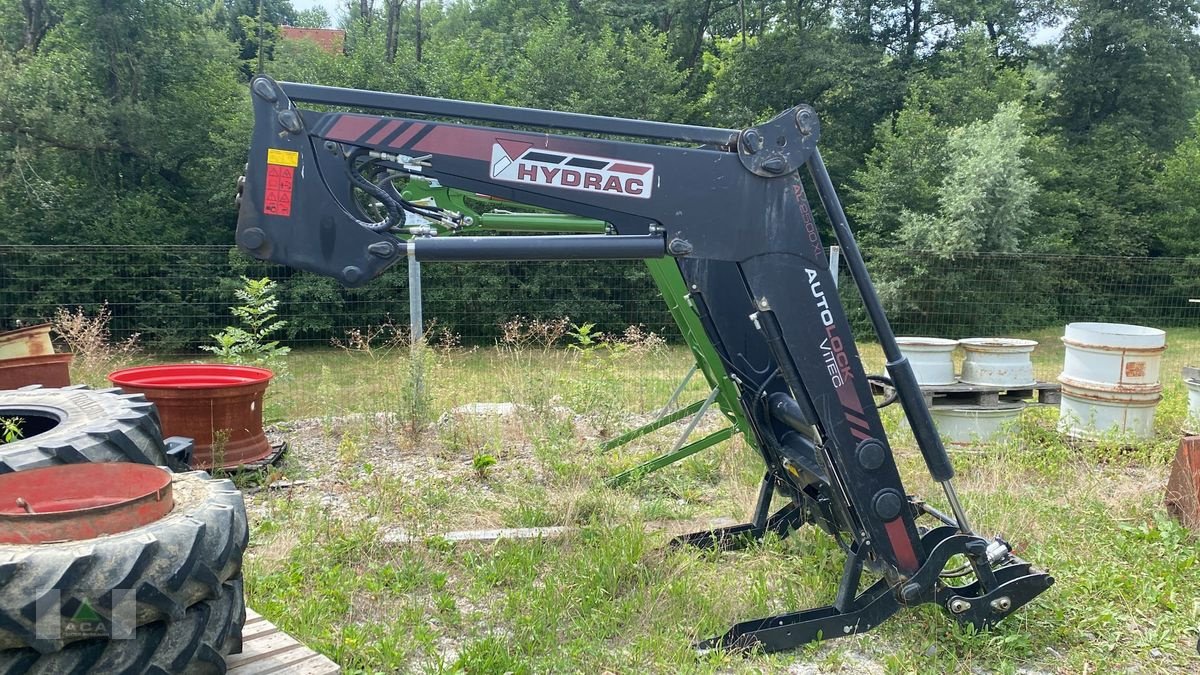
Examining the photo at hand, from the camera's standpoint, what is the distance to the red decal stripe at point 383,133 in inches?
114

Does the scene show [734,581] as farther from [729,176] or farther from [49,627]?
[49,627]

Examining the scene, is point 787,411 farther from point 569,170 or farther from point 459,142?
point 459,142

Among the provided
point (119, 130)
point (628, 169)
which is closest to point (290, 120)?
point (628, 169)

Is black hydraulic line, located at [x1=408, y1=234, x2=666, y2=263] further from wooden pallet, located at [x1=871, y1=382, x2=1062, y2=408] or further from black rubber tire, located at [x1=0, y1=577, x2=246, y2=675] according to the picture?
wooden pallet, located at [x1=871, y1=382, x2=1062, y2=408]

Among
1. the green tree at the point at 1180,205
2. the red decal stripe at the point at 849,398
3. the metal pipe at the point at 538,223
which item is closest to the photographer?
the red decal stripe at the point at 849,398

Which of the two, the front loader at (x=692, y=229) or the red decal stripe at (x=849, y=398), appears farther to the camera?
the red decal stripe at (x=849, y=398)

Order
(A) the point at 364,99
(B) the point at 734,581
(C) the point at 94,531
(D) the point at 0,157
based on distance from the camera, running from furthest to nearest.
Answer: (D) the point at 0,157, (B) the point at 734,581, (A) the point at 364,99, (C) the point at 94,531

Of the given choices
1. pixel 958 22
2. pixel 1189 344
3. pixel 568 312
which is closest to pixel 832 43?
pixel 958 22

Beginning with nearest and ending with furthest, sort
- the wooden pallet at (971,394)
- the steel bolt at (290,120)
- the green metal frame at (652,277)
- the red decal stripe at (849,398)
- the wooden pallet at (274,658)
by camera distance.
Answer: the wooden pallet at (274,658) → the steel bolt at (290,120) → the green metal frame at (652,277) → the red decal stripe at (849,398) → the wooden pallet at (971,394)

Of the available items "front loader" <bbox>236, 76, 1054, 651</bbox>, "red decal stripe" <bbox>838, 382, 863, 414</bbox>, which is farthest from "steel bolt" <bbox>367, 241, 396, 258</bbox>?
"red decal stripe" <bbox>838, 382, 863, 414</bbox>

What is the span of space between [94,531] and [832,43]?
82.0 ft

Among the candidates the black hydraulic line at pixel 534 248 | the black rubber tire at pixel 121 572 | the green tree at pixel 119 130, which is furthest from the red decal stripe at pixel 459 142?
the green tree at pixel 119 130

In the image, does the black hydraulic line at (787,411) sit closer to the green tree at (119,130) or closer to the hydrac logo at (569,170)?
the hydrac logo at (569,170)

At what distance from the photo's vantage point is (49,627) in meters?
2.19
